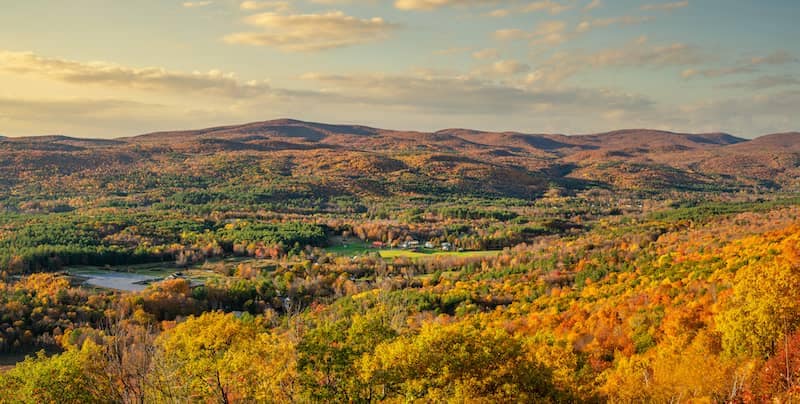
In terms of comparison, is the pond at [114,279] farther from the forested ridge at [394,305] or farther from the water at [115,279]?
the forested ridge at [394,305]

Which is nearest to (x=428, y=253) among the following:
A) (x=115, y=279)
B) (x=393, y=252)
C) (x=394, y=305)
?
(x=393, y=252)

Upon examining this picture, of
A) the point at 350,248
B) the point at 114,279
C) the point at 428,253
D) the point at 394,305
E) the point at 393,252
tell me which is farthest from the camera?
the point at 350,248

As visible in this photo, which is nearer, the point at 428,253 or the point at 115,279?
the point at 115,279

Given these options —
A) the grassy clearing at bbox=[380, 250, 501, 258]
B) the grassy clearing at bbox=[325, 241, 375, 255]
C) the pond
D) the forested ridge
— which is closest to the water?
the pond

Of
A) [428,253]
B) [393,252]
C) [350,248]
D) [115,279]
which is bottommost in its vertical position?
[115,279]

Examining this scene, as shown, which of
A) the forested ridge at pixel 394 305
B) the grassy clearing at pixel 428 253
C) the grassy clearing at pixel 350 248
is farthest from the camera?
the grassy clearing at pixel 350 248

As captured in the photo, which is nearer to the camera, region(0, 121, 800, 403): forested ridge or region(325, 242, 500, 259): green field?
region(0, 121, 800, 403): forested ridge

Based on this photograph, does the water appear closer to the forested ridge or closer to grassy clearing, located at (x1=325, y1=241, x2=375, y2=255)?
the forested ridge

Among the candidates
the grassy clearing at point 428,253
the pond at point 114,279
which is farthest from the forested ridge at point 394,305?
the pond at point 114,279

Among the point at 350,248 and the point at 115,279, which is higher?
the point at 350,248

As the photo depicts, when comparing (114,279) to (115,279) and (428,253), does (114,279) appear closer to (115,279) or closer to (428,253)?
(115,279)

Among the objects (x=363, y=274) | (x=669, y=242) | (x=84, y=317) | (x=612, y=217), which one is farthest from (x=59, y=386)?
(x=612, y=217)

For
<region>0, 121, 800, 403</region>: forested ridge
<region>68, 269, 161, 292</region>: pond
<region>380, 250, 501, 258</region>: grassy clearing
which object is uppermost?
<region>0, 121, 800, 403</region>: forested ridge

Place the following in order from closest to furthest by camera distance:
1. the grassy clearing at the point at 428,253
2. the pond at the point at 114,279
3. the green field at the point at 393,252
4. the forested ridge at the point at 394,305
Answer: the forested ridge at the point at 394,305 → the pond at the point at 114,279 → the grassy clearing at the point at 428,253 → the green field at the point at 393,252
